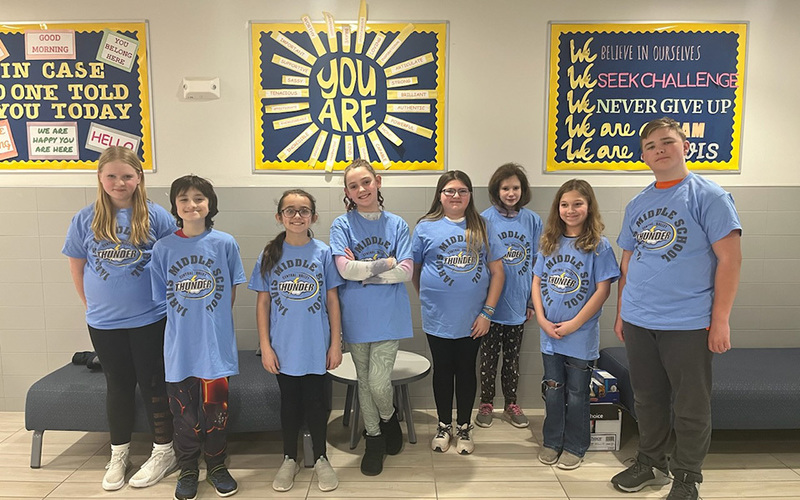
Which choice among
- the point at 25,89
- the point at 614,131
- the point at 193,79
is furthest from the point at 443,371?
the point at 25,89

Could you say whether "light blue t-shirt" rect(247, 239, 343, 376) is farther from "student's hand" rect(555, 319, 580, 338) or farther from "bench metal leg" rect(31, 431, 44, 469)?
"bench metal leg" rect(31, 431, 44, 469)

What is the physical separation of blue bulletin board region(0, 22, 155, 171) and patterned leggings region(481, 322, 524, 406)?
2.21 metres

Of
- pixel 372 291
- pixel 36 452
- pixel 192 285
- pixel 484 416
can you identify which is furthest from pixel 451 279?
pixel 36 452

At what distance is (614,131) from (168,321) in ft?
8.45

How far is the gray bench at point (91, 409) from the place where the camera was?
2428 mm

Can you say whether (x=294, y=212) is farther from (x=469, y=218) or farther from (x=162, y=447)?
(x=162, y=447)

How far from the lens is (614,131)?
2.99m

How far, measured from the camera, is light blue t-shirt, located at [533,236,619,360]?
7.41ft

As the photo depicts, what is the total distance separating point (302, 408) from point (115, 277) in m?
0.97

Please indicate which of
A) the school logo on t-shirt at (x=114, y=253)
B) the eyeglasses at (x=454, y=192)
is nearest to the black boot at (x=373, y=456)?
the eyeglasses at (x=454, y=192)

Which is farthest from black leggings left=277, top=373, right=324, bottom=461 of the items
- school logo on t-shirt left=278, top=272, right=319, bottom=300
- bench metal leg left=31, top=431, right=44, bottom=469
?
bench metal leg left=31, top=431, right=44, bottom=469

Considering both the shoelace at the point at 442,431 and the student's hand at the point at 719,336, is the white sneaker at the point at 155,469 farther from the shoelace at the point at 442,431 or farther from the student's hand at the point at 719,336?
the student's hand at the point at 719,336

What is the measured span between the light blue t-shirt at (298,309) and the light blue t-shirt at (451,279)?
51cm

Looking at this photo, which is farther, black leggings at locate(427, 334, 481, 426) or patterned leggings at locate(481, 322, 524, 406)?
patterned leggings at locate(481, 322, 524, 406)
